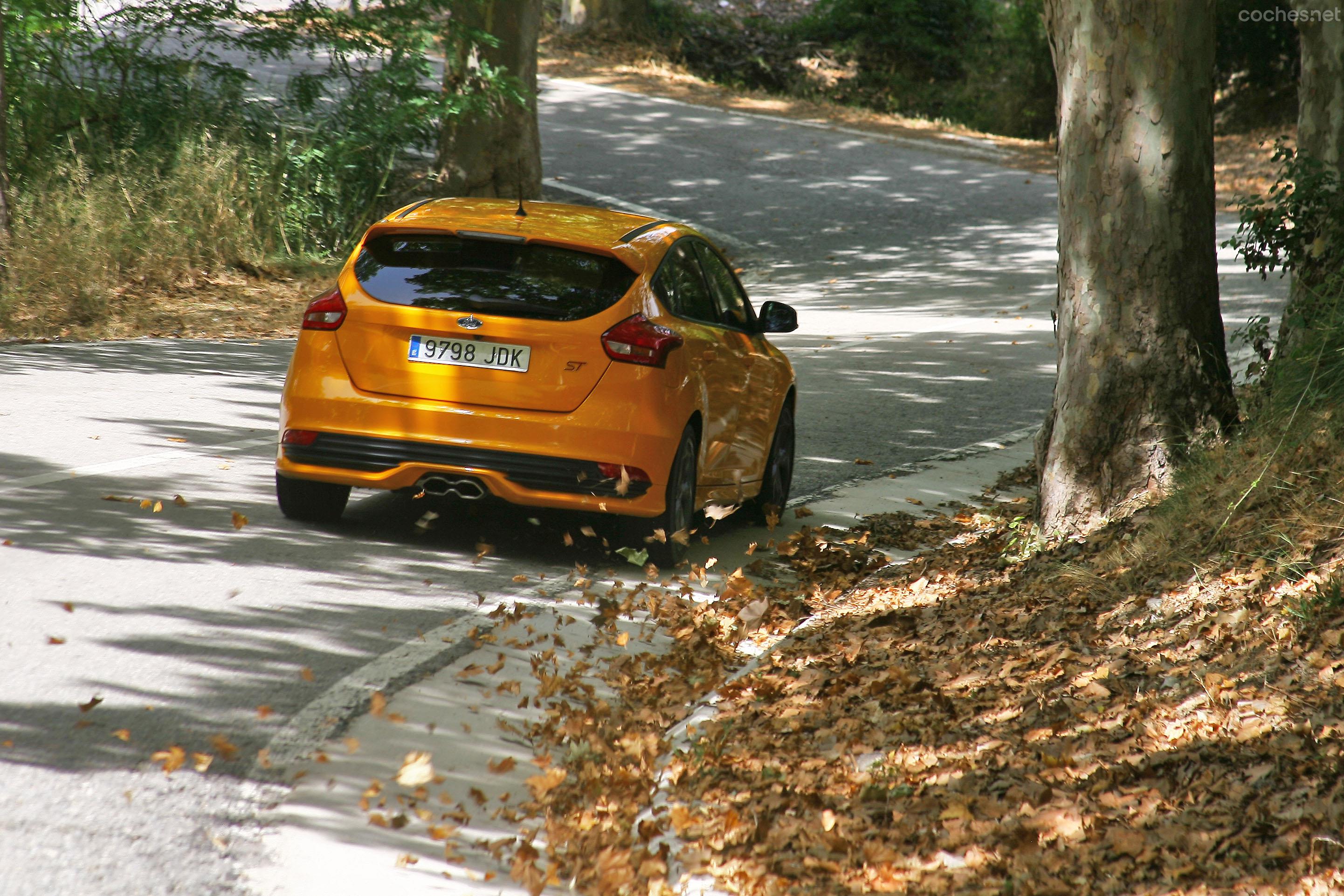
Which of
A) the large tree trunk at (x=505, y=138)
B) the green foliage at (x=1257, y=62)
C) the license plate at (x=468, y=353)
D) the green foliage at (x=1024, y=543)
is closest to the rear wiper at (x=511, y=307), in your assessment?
the license plate at (x=468, y=353)

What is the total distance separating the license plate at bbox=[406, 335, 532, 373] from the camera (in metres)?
6.73

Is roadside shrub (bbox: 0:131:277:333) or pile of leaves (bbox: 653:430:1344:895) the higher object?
roadside shrub (bbox: 0:131:277:333)

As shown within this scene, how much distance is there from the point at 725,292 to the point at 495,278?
1.89m

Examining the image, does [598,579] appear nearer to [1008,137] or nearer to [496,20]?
[496,20]

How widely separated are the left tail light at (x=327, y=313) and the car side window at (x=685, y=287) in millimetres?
1540

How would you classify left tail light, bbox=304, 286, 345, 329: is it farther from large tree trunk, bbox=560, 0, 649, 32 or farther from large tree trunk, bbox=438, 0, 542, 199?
large tree trunk, bbox=560, 0, 649, 32

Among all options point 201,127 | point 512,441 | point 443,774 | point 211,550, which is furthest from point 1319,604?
point 201,127

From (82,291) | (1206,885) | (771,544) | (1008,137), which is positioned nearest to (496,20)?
(82,291)

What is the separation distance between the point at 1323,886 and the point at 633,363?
4055mm

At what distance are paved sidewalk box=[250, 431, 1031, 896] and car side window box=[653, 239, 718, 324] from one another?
5.01 feet

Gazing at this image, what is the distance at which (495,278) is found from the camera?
271 inches

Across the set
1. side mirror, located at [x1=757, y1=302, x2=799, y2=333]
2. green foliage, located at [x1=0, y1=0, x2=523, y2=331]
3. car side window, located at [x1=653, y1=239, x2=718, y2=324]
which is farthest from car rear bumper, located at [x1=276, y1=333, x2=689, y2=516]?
green foliage, located at [x1=0, y1=0, x2=523, y2=331]

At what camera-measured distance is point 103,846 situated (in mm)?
3838

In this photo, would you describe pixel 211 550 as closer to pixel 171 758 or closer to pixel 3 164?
pixel 171 758
